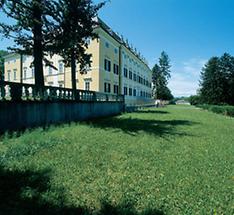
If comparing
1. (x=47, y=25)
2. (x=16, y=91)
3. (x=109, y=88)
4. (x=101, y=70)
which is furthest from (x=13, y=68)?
(x=16, y=91)

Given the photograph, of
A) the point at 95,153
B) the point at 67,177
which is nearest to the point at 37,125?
the point at 95,153

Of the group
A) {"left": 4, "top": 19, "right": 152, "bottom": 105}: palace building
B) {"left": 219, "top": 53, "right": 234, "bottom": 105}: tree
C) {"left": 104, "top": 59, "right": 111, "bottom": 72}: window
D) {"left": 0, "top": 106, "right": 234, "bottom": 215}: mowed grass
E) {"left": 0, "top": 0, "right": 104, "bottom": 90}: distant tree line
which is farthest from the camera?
{"left": 219, "top": 53, "right": 234, "bottom": 105}: tree

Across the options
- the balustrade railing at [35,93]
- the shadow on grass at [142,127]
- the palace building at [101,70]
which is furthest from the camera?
the palace building at [101,70]

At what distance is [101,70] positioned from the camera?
26859 millimetres

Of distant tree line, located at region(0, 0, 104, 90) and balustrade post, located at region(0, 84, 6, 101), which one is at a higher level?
distant tree line, located at region(0, 0, 104, 90)

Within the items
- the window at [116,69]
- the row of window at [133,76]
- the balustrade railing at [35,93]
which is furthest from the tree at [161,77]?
the balustrade railing at [35,93]

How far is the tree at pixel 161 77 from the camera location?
246 ft

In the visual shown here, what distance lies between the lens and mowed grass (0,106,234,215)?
124 inches

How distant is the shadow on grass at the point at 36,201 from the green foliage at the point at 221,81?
46.5 m

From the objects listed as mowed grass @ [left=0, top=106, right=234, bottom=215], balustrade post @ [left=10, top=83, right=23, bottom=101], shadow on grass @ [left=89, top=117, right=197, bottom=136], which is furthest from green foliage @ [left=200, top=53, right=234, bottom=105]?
balustrade post @ [left=10, top=83, right=23, bottom=101]

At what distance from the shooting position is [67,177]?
415 centimetres

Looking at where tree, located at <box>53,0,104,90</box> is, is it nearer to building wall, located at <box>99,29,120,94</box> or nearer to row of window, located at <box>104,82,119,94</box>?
building wall, located at <box>99,29,120,94</box>

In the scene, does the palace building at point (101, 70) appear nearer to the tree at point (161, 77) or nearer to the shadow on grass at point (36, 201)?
the shadow on grass at point (36, 201)

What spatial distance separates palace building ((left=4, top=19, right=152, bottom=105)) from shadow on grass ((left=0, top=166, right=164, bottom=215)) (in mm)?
14432
